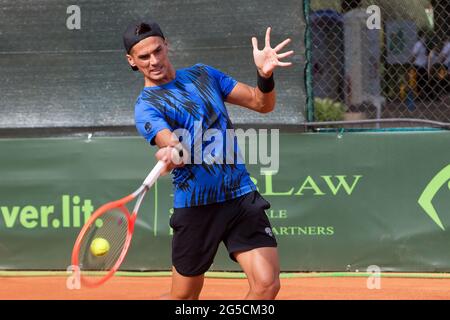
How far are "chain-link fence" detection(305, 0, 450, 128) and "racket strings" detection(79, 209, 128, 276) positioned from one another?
10.4 ft

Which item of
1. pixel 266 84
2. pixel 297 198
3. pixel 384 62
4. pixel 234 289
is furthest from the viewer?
pixel 384 62

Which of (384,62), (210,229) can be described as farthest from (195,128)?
(384,62)

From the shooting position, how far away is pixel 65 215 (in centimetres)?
723

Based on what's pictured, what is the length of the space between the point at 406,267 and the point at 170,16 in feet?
8.81

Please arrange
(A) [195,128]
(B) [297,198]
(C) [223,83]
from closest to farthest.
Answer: (A) [195,128]
(C) [223,83]
(B) [297,198]

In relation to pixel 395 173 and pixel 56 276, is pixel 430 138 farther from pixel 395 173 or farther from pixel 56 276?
pixel 56 276

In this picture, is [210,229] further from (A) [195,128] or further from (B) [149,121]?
(B) [149,121]

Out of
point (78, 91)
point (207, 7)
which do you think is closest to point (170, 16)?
point (207, 7)

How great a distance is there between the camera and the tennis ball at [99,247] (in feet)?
14.3

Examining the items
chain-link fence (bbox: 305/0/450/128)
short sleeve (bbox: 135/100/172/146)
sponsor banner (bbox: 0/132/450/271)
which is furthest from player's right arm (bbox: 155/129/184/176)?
chain-link fence (bbox: 305/0/450/128)

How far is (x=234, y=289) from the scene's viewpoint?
679cm

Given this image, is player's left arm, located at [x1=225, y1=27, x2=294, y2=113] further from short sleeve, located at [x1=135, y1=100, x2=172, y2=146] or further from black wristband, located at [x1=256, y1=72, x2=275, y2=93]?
short sleeve, located at [x1=135, y1=100, x2=172, y2=146]

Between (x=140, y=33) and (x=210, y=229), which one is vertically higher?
(x=140, y=33)

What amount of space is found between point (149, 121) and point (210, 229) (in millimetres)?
607
